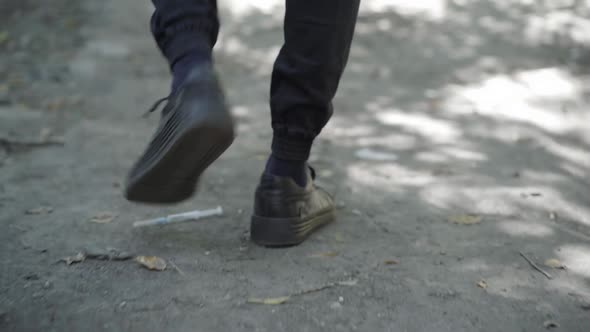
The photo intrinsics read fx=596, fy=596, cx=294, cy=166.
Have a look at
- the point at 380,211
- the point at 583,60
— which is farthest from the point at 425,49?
the point at 380,211

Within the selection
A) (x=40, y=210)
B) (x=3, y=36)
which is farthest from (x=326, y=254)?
(x=3, y=36)

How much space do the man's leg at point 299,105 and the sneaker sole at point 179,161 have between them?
10.8 inches

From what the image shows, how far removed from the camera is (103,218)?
197 cm

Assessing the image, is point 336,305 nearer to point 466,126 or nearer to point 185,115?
point 185,115

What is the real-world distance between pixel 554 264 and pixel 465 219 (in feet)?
1.32

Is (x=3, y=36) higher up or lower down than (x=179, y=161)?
lower down

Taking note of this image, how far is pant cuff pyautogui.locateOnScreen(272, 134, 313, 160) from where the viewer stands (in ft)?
5.44

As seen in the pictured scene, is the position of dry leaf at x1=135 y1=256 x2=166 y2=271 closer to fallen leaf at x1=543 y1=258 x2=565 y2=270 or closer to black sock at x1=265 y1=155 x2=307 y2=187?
black sock at x1=265 y1=155 x2=307 y2=187

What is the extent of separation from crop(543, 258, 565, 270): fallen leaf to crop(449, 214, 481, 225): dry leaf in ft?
1.13

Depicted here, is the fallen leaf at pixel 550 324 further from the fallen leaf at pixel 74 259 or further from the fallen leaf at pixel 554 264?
the fallen leaf at pixel 74 259

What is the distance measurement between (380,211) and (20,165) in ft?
4.86

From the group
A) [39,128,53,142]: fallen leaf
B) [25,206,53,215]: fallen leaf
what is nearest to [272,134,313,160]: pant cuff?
[25,206,53,215]: fallen leaf

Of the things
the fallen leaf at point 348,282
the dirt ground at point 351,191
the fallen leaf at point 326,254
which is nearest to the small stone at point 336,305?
the dirt ground at point 351,191

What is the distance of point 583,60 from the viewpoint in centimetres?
391
